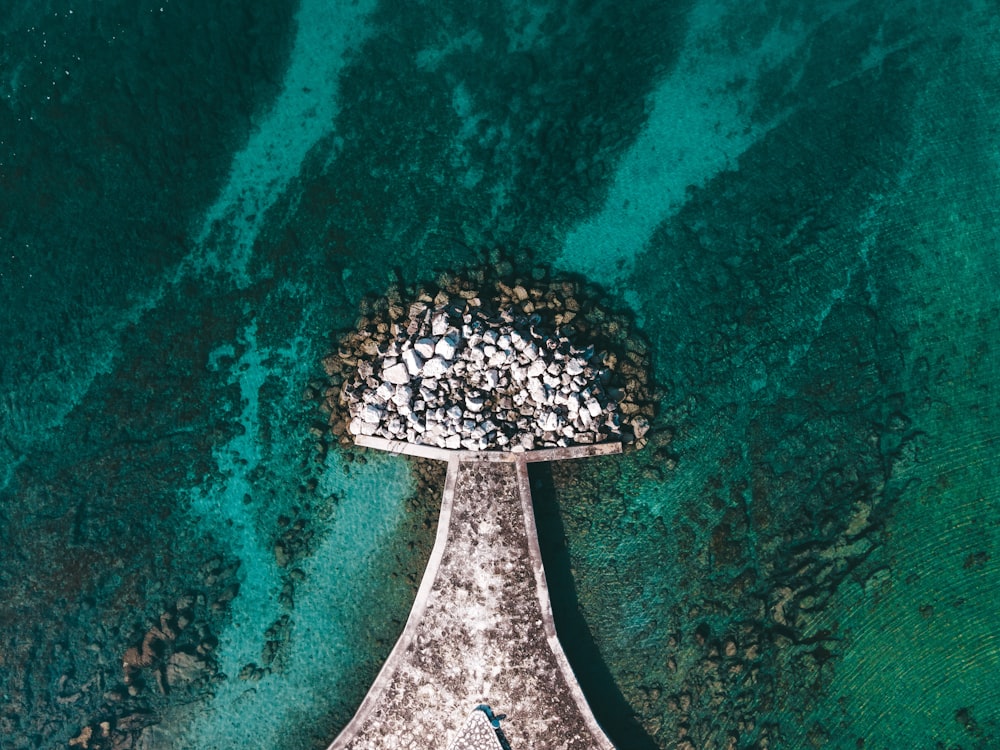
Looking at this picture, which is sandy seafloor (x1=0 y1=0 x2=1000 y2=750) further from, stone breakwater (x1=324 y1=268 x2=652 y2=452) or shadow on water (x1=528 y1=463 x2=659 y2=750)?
stone breakwater (x1=324 y1=268 x2=652 y2=452)

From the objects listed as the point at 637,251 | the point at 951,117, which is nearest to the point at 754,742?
the point at 637,251

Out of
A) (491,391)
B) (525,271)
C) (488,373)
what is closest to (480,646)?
(491,391)

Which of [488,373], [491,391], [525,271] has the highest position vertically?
[525,271]

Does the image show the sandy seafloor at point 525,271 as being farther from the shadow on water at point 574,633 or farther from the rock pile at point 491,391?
the rock pile at point 491,391

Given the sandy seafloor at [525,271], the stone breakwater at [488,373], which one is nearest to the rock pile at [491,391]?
the stone breakwater at [488,373]

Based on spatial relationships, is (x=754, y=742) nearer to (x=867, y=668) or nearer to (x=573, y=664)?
(x=867, y=668)

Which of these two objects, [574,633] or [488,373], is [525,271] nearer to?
[488,373]

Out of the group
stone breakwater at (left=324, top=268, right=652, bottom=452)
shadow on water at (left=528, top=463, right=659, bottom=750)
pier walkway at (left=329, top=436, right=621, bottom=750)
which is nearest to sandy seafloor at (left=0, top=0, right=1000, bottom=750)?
shadow on water at (left=528, top=463, right=659, bottom=750)
